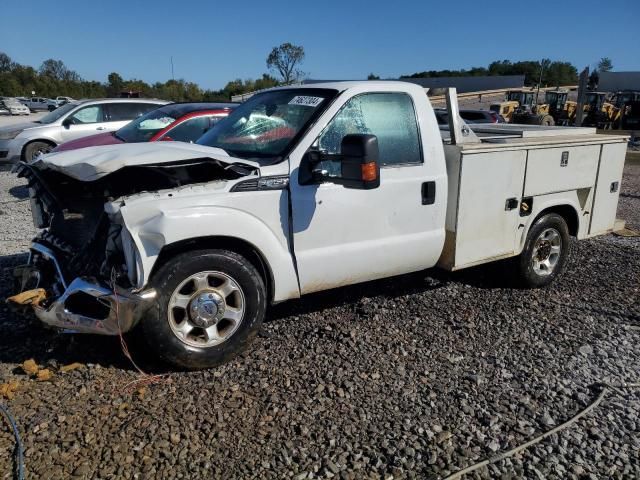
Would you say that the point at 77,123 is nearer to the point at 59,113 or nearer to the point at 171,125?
the point at 59,113

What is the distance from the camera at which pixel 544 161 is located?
16.4 feet

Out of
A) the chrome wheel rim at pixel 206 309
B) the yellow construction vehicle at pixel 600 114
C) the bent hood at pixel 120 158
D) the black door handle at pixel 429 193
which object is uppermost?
the bent hood at pixel 120 158

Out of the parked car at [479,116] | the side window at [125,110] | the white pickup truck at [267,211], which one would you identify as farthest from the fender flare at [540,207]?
the parked car at [479,116]

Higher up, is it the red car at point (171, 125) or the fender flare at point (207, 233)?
the red car at point (171, 125)

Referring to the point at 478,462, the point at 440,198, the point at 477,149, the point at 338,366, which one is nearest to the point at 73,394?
the point at 338,366

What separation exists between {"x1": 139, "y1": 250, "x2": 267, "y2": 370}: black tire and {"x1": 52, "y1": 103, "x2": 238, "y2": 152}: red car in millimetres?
4732

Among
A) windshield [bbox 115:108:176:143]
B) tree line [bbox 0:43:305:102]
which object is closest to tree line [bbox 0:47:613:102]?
tree line [bbox 0:43:305:102]

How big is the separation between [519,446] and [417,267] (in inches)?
73.6

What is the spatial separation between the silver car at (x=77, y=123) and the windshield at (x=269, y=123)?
8297 mm

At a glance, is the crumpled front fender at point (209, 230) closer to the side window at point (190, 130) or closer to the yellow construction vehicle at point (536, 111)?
the side window at point (190, 130)

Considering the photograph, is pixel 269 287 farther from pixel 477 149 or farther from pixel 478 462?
pixel 477 149

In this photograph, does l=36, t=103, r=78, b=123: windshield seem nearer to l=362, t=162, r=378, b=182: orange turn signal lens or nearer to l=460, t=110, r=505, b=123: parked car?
l=460, t=110, r=505, b=123: parked car

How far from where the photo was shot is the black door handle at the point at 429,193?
14.2ft

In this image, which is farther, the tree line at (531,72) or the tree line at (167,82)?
the tree line at (531,72)
